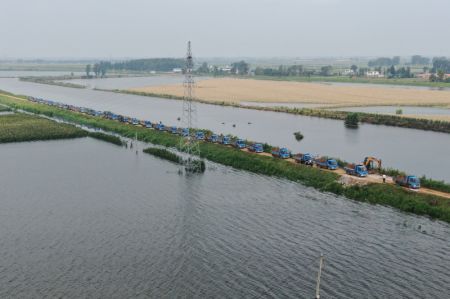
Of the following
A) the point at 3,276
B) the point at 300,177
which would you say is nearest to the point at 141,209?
the point at 3,276

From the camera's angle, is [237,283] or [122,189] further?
[122,189]

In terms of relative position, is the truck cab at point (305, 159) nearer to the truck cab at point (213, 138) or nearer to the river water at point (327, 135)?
the river water at point (327, 135)

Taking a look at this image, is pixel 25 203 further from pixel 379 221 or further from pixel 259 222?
pixel 379 221

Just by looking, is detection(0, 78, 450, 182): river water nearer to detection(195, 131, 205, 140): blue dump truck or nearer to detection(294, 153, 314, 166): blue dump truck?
detection(294, 153, 314, 166): blue dump truck

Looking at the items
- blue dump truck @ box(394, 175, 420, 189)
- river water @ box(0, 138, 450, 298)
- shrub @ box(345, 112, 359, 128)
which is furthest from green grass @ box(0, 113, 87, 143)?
blue dump truck @ box(394, 175, 420, 189)

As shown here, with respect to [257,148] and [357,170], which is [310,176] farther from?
[257,148]

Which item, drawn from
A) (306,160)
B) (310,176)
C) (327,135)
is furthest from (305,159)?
(327,135)
